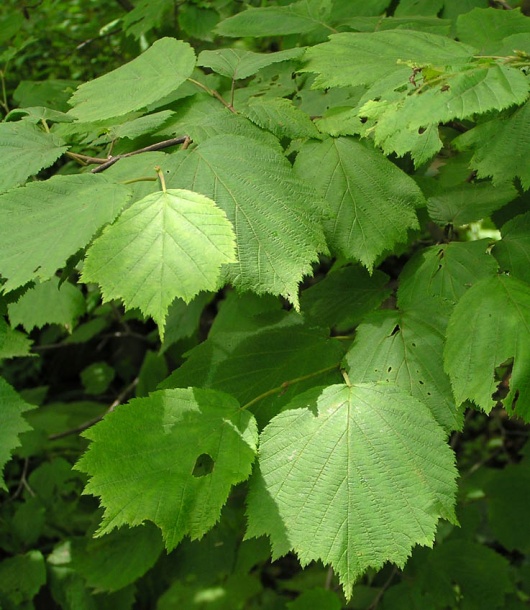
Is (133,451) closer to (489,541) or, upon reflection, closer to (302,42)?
(302,42)

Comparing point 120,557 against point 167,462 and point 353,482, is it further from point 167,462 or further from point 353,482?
point 353,482

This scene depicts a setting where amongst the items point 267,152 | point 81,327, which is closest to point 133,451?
point 267,152

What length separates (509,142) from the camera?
4.31 ft

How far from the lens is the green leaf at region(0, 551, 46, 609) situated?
236cm

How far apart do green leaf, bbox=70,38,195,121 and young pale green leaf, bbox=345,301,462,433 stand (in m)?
0.68

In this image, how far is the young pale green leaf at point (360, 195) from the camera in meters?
1.35

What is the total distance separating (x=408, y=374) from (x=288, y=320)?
1.08ft

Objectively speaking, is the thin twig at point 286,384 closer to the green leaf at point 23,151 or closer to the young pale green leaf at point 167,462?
the young pale green leaf at point 167,462

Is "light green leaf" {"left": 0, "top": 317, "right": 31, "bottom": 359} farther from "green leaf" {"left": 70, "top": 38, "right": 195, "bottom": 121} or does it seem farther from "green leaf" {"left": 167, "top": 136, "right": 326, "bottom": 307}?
"green leaf" {"left": 167, "top": 136, "right": 326, "bottom": 307}

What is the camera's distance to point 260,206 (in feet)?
3.94

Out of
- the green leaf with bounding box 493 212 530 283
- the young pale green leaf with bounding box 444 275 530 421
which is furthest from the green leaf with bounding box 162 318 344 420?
the green leaf with bounding box 493 212 530 283

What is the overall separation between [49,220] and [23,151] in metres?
0.27

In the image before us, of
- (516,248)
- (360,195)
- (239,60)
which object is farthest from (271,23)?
(516,248)

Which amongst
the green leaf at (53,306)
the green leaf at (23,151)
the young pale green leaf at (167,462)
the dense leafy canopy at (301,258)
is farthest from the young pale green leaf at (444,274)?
the green leaf at (53,306)
